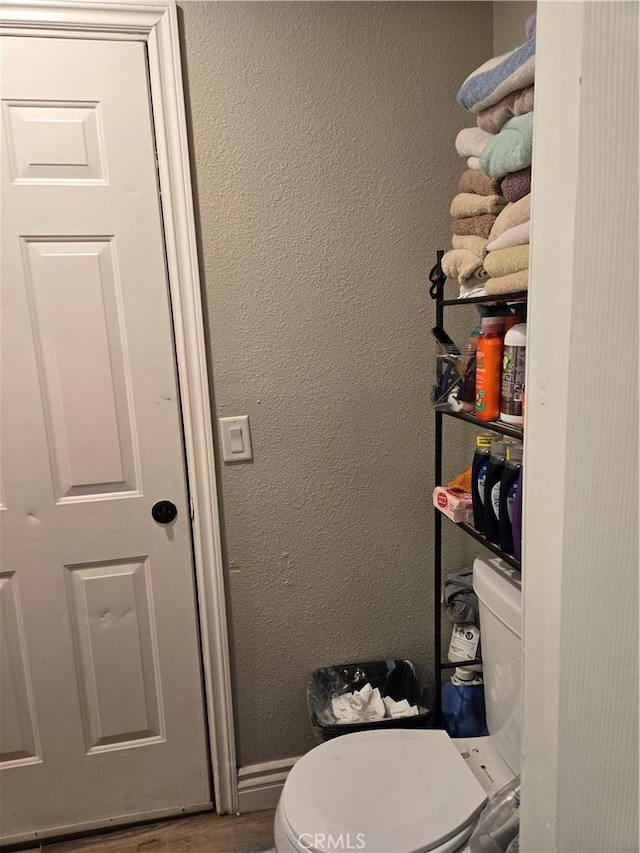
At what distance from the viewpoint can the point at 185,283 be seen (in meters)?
1.42

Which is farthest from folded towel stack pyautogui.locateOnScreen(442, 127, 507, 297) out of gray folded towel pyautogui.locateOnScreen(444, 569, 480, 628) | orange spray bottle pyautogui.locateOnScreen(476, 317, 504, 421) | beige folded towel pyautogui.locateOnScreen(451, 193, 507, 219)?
gray folded towel pyautogui.locateOnScreen(444, 569, 480, 628)

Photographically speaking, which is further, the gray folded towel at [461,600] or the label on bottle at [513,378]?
the gray folded towel at [461,600]

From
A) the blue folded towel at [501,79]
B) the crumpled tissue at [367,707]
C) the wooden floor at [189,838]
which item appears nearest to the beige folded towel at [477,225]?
the blue folded towel at [501,79]

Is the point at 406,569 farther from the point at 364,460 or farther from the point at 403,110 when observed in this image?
the point at 403,110

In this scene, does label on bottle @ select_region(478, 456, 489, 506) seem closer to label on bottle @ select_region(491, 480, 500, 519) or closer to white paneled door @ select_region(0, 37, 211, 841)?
label on bottle @ select_region(491, 480, 500, 519)

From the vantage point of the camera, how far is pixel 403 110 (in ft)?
4.84

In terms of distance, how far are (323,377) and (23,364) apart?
754mm

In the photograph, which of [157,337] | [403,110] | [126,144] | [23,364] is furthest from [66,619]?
[403,110]

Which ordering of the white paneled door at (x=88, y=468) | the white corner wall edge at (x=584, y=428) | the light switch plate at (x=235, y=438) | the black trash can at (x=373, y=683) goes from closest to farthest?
1. the white corner wall edge at (x=584, y=428)
2. the white paneled door at (x=88, y=468)
3. the light switch plate at (x=235, y=438)
4. the black trash can at (x=373, y=683)

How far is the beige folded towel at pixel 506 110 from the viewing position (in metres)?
1.03

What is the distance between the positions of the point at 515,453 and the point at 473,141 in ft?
2.27

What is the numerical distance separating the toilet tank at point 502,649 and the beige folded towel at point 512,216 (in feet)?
2.42

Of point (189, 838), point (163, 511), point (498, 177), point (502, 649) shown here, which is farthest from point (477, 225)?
point (189, 838)

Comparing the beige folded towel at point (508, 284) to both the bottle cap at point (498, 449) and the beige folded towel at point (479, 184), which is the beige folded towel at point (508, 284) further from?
the bottle cap at point (498, 449)
